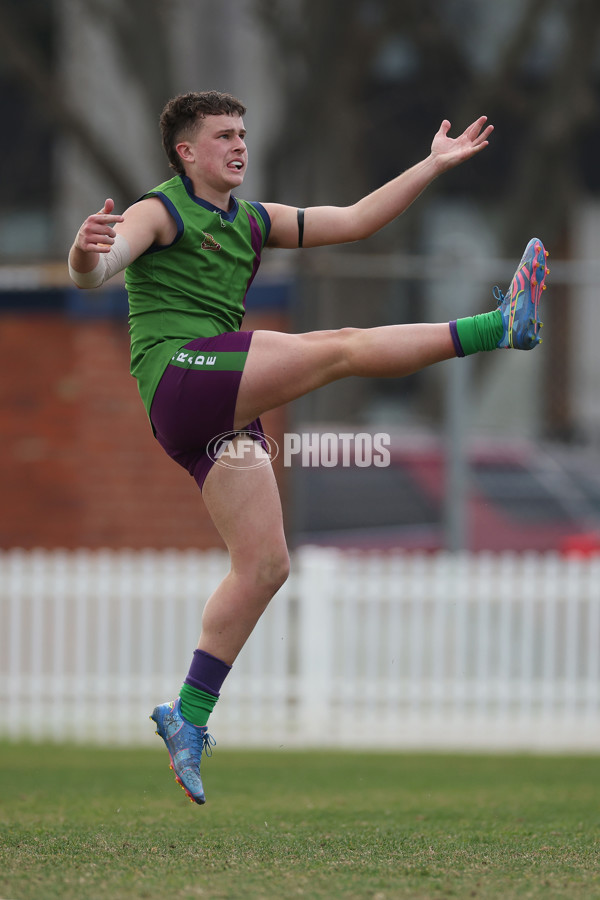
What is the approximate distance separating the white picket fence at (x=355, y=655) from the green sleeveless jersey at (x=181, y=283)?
5058mm

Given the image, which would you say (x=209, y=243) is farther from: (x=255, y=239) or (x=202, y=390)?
(x=202, y=390)

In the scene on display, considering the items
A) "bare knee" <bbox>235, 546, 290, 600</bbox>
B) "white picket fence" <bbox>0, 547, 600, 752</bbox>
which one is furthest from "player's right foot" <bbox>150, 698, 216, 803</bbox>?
"white picket fence" <bbox>0, 547, 600, 752</bbox>

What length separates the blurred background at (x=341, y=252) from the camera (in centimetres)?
1036

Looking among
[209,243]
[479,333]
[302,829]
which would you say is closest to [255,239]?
[209,243]

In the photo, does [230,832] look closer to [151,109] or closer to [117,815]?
[117,815]

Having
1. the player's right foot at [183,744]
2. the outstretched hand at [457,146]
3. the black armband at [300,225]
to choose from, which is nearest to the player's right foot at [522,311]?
the outstretched hand at [457,146]

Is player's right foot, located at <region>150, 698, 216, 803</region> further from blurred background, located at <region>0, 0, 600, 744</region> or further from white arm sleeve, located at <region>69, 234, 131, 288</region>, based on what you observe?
blurred background, located at <region>0, 0, 600, 744</region>

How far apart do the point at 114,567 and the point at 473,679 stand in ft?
9.09

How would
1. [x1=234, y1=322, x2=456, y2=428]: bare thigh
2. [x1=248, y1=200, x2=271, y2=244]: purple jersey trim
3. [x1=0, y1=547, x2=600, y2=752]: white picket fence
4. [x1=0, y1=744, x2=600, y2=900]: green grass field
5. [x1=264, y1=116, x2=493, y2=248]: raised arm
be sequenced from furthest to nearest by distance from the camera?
[x1=0, y1=547, x2=600, y2=752]: white picket fence
[x1=248, y1=200, x2=271, y2=244]: purple jersey trim
[x1=264, y1=116, x2=493, y2=248]: raised arm
[x1=234, y1=322, x2=456, y2=428]: bare thigh
[x1=0, y1=744, x2=600, y2=900]: green grass field

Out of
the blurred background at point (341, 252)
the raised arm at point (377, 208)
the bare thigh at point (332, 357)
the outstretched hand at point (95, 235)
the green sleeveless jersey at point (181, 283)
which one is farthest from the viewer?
the blurred background at point (341, 252)

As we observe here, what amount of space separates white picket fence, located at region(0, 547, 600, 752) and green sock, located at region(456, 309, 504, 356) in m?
5.19

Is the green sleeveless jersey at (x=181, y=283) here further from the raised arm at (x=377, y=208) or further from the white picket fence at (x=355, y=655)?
the white picket fence at (x=355, y=655)

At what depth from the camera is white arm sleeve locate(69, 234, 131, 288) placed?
4.32 m

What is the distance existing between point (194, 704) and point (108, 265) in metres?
1.65
